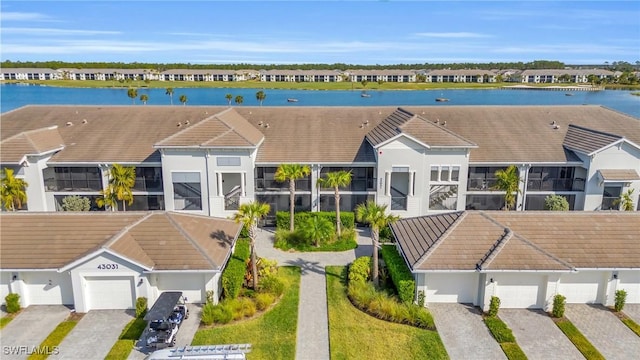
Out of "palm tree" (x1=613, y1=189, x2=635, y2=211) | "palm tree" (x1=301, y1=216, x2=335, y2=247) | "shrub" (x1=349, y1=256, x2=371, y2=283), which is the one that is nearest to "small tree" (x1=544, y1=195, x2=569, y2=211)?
"palm tree" (x1=613, y1=189, x2=635, y2=211)

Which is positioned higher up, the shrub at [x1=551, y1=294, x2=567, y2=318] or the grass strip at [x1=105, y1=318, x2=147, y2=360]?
the shrub at [x1=551, y1=294, x2=567, y2=318]

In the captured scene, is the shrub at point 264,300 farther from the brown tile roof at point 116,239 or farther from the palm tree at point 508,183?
the palm tree at point 508,183

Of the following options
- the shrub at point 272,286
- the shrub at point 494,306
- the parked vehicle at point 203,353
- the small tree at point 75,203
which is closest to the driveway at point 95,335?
the parked vehicle at point 203,353

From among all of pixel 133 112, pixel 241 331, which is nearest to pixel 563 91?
pixel 133 112

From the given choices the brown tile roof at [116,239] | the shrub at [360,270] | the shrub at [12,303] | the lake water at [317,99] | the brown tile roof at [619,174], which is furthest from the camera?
the lake water at [317,99]

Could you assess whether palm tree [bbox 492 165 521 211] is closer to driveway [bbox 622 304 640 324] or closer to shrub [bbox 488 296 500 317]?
driveway [bbox 622 304 640 324]

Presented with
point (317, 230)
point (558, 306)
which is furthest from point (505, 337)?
point (317, 230)

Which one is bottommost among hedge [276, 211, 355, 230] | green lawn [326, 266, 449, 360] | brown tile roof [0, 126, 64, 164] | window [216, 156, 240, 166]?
green lawn [326, 266, 449, 360]
